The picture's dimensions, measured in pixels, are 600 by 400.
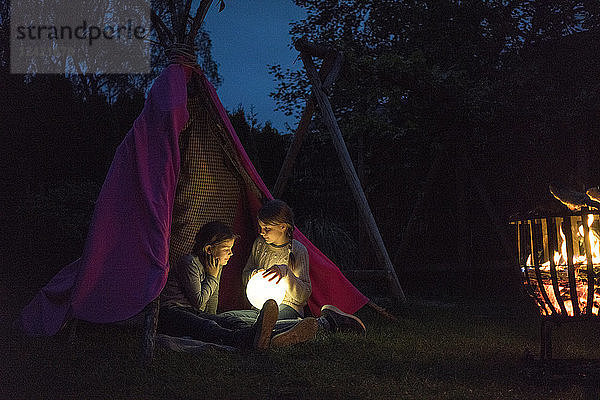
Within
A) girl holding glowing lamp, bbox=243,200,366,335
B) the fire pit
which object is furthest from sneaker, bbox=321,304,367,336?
the fire pit

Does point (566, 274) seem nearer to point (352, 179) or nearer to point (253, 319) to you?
point (253, 319)

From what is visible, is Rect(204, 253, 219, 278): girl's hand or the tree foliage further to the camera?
the tree foliage

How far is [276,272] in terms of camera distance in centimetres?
453

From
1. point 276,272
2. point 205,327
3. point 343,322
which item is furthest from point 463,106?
point 205,327

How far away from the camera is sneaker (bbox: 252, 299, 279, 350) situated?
154 inches

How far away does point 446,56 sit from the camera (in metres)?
9.43

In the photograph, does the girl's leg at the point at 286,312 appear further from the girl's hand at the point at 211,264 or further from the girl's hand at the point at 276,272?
the girl's hand at the point at 211,264

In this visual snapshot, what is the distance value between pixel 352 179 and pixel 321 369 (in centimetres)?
287

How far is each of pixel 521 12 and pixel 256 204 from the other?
591cm

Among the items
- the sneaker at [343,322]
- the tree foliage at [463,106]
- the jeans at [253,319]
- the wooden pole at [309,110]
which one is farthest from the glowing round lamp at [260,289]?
the tree foliage at [463,106]

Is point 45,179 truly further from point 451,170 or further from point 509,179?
point 509,179

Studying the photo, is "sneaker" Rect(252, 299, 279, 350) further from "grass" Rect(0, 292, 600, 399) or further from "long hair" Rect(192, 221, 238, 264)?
"long hair" Rect(192, 221, 238, 264)

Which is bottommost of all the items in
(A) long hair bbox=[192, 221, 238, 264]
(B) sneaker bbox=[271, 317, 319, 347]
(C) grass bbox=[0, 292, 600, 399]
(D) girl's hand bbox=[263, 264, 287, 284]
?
(C) grass bbox=[0, 292, 600, 399]

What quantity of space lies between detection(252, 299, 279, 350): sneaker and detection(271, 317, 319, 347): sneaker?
91mm
